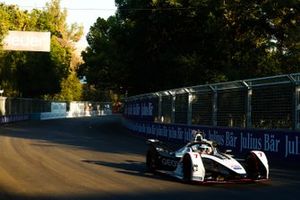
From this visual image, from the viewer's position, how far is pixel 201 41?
4309 centimetres

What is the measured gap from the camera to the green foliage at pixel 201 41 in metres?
35.5

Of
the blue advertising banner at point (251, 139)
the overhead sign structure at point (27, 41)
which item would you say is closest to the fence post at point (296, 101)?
the blue advertising banner at point (251, 139)

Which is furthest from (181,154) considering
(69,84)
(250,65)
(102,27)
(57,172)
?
(69,84)

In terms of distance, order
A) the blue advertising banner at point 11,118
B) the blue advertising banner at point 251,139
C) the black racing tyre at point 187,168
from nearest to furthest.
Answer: the black racing tyre at point 187,168, the blue advertising banner at point 251,139, the blue advertising banner at point 11,118

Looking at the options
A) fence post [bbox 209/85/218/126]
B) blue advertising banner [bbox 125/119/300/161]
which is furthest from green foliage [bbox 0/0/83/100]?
fence post [bbox 209/85/218/126]

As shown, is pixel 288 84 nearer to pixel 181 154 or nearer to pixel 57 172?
pixel 181 154

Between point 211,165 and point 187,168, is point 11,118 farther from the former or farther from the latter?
point 211,165

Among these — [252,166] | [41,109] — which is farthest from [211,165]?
[41,109]

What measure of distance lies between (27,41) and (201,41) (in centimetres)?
1237

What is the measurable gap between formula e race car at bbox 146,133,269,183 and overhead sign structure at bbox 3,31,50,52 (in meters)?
29.1

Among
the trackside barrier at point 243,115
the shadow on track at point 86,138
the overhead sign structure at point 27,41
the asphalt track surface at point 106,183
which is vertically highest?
the overhead sign structure at point 27,41

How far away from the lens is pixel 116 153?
71.9 ft

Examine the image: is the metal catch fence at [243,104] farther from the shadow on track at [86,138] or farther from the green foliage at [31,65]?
the green foliage at [31,65]

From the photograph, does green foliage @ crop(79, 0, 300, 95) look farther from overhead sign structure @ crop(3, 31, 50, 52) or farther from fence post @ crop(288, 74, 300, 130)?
fence post @ crop(288, 74, 300, 130)
